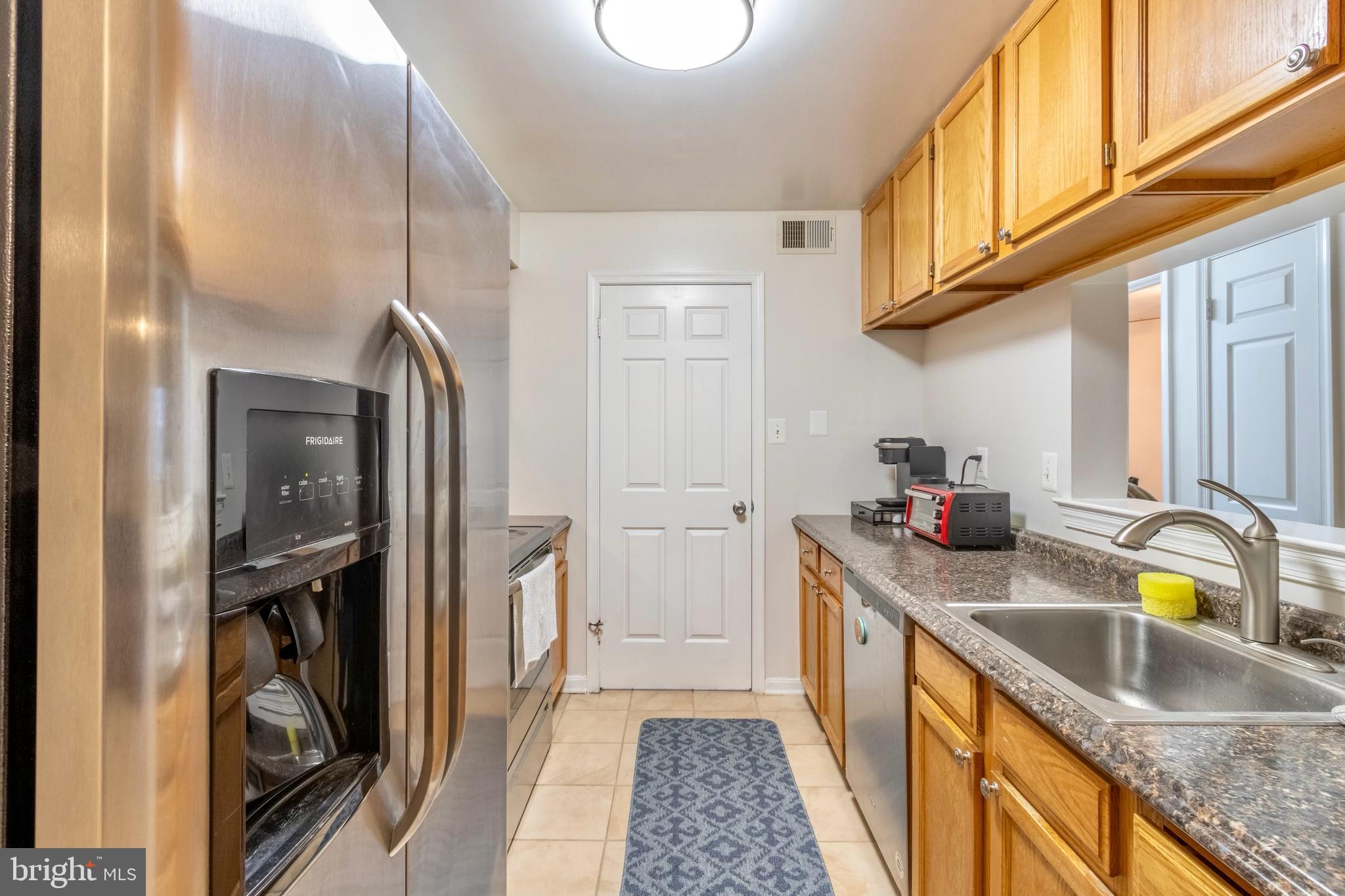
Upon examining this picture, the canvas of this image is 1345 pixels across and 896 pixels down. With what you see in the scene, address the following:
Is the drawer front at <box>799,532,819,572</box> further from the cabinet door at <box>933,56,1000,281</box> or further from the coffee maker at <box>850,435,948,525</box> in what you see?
the cabinet door at <box>933,56,1000,281</box>

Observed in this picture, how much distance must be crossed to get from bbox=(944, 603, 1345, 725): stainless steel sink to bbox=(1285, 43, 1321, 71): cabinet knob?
3.03 ft

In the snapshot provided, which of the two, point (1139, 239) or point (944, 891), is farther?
point (1139, 239)

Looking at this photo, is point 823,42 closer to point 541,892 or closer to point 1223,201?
point 1223,201

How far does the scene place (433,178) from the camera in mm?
816

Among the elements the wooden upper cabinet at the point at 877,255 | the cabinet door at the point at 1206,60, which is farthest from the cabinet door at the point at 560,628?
the cabinet door at the point at 1206,60

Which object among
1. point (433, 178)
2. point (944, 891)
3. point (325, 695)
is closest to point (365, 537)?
point (325, 695)

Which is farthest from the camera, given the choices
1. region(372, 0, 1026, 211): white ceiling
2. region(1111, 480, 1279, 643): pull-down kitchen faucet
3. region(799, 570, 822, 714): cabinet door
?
region(799, 570, 822, 714): cabinet door

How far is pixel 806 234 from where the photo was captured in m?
3.07

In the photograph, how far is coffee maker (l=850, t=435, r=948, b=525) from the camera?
2.65 m

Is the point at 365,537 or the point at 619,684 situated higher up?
the point at 365,537

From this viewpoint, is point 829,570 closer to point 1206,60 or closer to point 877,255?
point 877,255

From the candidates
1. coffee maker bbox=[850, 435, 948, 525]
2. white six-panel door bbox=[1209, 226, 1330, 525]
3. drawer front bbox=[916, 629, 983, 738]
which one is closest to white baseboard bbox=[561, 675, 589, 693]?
coffee maker bbox=[850, 435, 948, 525]

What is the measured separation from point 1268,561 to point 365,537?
4.92ft

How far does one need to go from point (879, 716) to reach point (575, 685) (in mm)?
1794
